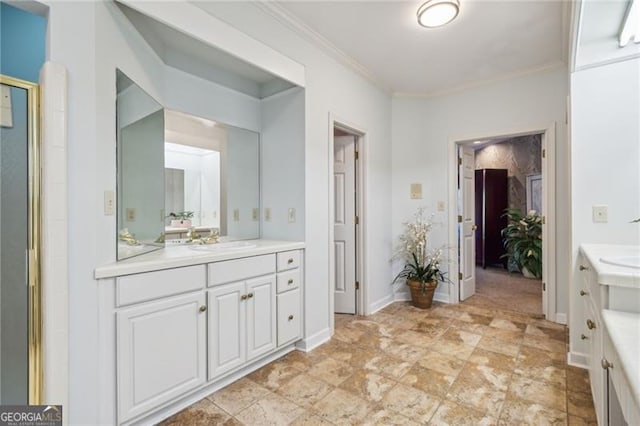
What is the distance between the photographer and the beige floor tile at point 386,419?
1.61 meters

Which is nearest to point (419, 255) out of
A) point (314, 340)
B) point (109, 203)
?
point (314, 340)

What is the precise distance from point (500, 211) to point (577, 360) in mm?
3972

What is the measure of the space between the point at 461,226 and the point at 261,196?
254 cm

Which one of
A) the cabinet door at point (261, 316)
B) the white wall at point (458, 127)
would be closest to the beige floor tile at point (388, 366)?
the cabinet door at point (261, 316)

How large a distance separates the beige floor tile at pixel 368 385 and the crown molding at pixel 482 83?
3.20m

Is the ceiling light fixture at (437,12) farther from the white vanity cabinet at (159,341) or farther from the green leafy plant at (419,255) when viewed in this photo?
the white vanity cabinet at (159,341)

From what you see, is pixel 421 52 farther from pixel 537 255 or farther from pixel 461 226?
pixel 537 255

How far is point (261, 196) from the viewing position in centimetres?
277

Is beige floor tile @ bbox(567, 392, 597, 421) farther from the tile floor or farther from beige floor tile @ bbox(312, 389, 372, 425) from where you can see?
beige floor tile @ bbox(312, 389, 372, 425)

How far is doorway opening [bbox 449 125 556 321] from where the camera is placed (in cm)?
311

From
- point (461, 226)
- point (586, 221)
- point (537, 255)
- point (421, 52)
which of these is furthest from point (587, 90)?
point (537, 255)

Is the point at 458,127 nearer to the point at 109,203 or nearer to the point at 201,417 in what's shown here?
the point at 109,203

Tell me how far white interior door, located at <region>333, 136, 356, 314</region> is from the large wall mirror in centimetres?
101

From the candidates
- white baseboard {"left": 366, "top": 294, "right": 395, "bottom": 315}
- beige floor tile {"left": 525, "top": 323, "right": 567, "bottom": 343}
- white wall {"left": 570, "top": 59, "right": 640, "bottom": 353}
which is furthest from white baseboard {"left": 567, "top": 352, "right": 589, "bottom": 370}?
white baseboard {"left": 366, "top": 294, "right": 395, "bottom": 315}
